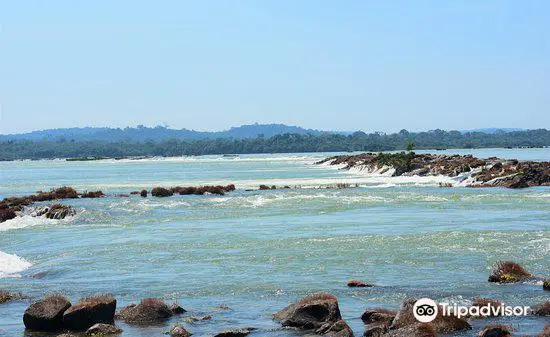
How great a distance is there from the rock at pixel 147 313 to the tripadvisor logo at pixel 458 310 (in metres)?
6.79

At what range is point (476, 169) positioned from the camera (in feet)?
282

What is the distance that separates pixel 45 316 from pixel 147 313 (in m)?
2.63

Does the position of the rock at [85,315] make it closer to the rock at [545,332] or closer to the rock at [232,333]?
the rock at [232,333]

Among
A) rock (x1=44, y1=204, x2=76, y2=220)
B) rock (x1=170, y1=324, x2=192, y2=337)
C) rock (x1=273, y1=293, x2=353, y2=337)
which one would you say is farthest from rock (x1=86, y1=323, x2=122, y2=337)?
rock (x1=44, y1=204, x2=76, y2=220)

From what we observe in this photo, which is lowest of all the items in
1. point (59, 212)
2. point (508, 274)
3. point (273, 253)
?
point (273, 253)

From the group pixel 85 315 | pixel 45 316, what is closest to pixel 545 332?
pixel 85 315

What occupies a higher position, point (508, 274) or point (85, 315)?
point (85, 315)

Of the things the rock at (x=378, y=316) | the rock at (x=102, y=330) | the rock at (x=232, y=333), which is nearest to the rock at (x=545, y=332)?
the rock at (x=378, y=316)

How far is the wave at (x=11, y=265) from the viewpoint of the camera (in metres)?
31.0

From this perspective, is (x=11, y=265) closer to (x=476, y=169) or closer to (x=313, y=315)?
(x=313, y=315)

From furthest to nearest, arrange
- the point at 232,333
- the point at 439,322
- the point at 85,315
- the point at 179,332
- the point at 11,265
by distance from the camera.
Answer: the point at 11,265
the point at 85,315
the point at 179,332
the point at 232,333
the point at 439,322

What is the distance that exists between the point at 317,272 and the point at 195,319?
829cm

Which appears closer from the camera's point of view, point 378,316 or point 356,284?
point 378,316

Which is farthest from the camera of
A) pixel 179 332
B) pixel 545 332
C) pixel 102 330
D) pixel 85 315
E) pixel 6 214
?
pixel 6 214
